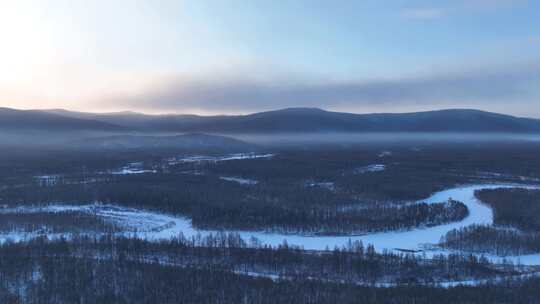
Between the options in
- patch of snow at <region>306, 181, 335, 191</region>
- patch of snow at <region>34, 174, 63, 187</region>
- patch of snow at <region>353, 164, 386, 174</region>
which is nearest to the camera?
patch of snow at <region>34, 174, 63, 187</region>

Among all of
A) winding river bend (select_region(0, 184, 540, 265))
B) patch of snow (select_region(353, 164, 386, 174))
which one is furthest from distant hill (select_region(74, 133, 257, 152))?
winding river bend (select_region(0, 184, 540, 265))

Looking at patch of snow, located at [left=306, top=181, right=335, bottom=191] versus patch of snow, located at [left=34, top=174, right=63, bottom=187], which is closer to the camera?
patch of snow, located at [left=34, top=174, right=63, bottom=187]

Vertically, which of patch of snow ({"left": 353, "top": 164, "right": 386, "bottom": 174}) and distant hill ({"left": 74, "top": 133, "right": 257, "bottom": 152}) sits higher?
distant hill ({"left": 74, "top": 133, "right": 257, "bottom": 152})

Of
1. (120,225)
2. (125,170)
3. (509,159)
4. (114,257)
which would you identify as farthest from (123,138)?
(114,257)

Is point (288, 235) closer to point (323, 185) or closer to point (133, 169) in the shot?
point (323, 185)

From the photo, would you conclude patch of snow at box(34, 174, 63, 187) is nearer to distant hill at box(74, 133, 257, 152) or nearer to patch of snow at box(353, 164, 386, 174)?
patch of snow at box(353, 164, 386, 174)

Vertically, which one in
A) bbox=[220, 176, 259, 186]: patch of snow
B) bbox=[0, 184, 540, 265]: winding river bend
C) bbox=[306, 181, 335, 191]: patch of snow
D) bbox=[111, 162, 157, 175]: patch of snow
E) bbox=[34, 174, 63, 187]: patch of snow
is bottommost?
bbox=[0, 184, 540, 265]: winding river bend

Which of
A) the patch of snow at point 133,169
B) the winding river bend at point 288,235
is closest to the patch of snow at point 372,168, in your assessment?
the patch of snow at point 133,169
